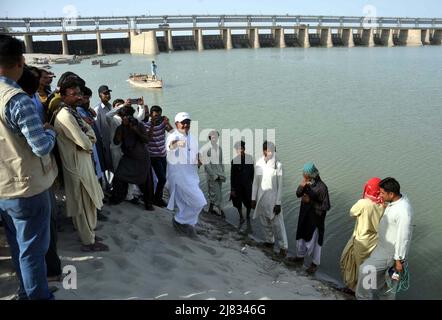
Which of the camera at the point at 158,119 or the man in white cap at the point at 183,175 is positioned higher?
the camera at the point at 158,119

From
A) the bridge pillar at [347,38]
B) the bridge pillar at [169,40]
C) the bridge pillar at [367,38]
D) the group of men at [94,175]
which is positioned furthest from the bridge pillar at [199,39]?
the group of men at [94,175]

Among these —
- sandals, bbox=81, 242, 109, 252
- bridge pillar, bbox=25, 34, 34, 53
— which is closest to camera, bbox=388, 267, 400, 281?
sandals, bbox=81, 242, 109, 252

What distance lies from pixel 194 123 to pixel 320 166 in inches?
Result: 234

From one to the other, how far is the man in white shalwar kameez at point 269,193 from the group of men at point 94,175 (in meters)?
0.01

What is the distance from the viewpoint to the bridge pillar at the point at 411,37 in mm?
59938

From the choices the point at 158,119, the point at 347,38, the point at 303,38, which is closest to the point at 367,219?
the point at 158,119

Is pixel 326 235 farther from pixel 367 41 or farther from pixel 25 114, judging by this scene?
pixel 367 41

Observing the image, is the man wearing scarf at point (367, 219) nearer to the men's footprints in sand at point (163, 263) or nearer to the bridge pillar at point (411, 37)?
the men's footprints in sand at point (163, 263)

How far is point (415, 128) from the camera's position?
12.7 metres

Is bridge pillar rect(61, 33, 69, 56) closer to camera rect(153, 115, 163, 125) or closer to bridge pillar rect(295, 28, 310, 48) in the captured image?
bridge pillar rect(295, 28, 310, 48)

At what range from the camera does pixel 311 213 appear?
456 cm

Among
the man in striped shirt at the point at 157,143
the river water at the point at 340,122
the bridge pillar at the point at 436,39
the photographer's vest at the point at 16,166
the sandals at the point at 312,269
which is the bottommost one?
the sandals at the point at 312,269

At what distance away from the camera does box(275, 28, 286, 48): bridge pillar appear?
5544 cm

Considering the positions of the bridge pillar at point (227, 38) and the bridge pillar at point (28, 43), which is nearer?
the bridge pillar at point (28, 43)
